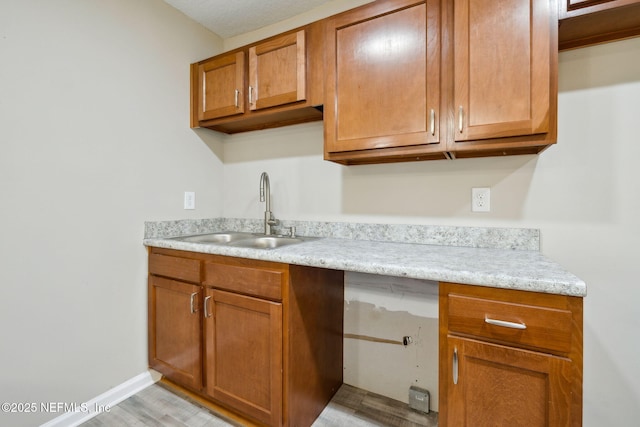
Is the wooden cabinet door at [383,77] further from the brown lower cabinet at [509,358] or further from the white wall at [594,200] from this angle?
the brown lower cabinet at [509,358]

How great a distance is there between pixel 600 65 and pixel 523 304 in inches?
43.7

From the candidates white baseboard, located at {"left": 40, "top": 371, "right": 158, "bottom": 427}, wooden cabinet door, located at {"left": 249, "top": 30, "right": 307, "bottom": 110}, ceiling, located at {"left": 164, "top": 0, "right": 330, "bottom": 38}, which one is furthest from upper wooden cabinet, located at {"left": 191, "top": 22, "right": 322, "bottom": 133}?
white baseboard, located at {"left": 40, "top": 371, "right": 158, "bottom": 427}

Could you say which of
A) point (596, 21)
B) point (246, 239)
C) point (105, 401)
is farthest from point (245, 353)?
point (596, 21)

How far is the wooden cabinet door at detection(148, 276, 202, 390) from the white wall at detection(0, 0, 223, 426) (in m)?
0.10

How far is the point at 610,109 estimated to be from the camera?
1163mm

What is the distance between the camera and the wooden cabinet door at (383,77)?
1206 millimetres

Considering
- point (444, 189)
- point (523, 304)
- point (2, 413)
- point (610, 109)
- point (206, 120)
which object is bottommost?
point (2, 413)

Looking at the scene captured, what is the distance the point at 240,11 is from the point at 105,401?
2382 mm

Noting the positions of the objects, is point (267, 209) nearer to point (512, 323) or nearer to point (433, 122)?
point (433, 122)

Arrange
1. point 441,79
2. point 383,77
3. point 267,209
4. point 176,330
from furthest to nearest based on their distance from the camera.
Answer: point 267,209, point 176,330, point 383,77, point 441,79

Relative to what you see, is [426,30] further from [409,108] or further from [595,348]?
[595,348]

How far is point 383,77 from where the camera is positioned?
50.8 inches

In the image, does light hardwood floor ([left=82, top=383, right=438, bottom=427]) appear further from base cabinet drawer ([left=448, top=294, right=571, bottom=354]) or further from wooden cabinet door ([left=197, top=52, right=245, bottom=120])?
wooden cabinet door ([left=197, top=52, right=245, bottom=120])

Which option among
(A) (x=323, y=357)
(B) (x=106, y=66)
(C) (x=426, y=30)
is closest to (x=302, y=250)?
(A) (x=323, y=357)
